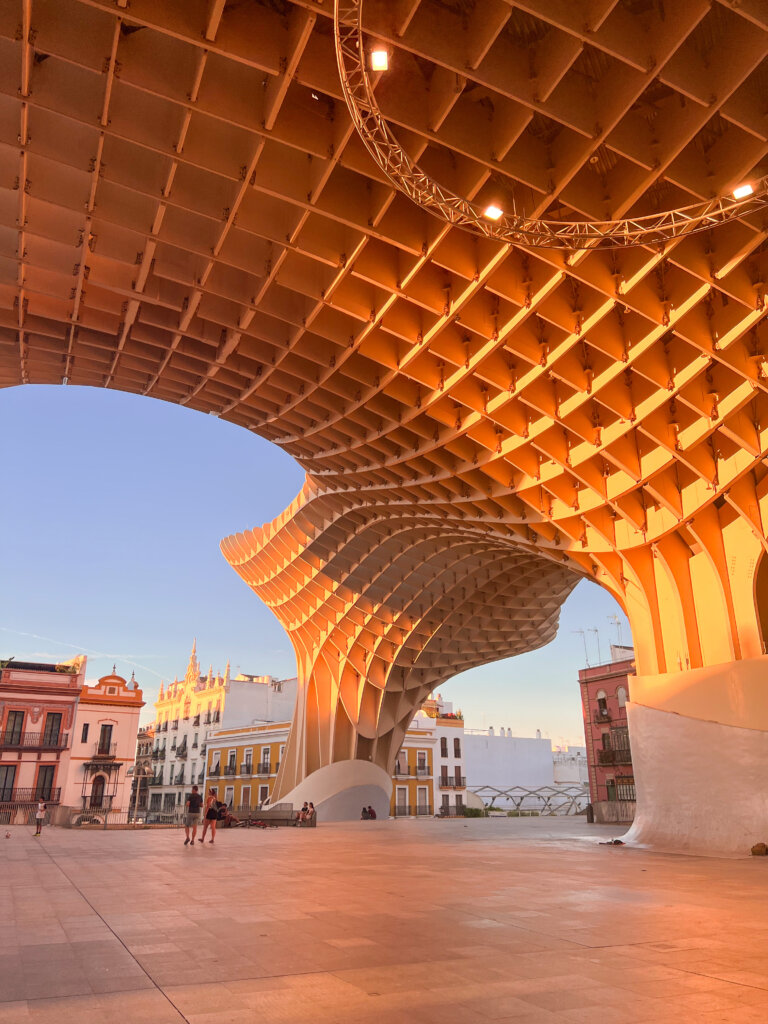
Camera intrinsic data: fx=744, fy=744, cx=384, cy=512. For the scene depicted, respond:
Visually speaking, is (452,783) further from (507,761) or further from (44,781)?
(44,781)

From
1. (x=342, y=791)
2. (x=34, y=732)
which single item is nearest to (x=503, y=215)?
(x=342, y=791)

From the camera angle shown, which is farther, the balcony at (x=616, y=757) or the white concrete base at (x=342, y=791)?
the balcony at (x=616, y=757)

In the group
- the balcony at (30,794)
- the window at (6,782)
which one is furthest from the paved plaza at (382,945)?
the balcony at (30,794)

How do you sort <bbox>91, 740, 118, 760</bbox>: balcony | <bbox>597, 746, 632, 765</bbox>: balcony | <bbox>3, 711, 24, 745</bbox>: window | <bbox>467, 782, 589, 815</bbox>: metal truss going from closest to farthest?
<bbox>3, 711, 24, 745</bbox>: window → <bbox>597, 746, 632, 765</bbox>: balcony → <bbox>91, 740, 118, 760</bbox>: balcony → <bbox>467, 782, 589, 815</bbox>: metal truss

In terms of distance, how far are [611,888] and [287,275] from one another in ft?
49.1

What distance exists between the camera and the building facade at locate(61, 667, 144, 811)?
56406 mm

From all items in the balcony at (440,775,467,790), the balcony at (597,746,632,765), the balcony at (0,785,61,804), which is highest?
the balcony at (597,746,632,765)

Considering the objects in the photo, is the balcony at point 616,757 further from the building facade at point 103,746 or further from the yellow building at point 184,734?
the yellow building at point 184,734

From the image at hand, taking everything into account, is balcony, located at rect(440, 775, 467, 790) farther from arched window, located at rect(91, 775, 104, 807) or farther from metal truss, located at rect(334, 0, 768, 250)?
metal truss, located at rect(334, 0, 768, 250)

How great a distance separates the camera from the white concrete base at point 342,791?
45875 mm

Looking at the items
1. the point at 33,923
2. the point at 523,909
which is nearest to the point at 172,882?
the point at 33,923

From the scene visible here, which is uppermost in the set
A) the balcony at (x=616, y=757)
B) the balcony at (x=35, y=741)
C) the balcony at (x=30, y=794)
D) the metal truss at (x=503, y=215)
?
the metal truss at (x=503, y=215)

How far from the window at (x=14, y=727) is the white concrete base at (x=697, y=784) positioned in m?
47.6

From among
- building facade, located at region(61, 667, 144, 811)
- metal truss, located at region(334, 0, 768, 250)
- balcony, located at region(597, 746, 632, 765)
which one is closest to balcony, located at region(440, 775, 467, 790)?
balcony, located at region(597, 746, 632, 765)
